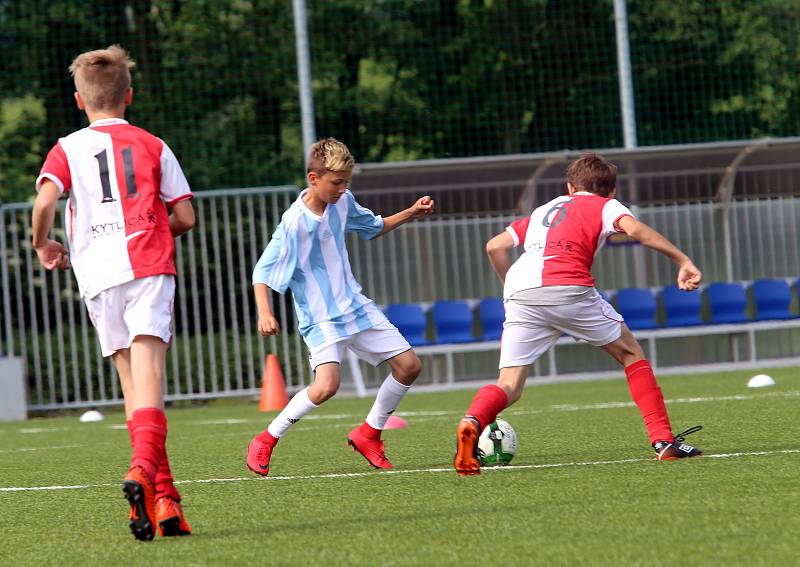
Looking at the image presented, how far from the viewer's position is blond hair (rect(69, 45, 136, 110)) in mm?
4930

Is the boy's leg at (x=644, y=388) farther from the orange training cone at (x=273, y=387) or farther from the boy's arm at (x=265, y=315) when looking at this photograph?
the orange training cone at (x=273, y=387)

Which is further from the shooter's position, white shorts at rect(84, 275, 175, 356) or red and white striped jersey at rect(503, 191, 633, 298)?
red and white striped jersey at rect(503, 191, 633, 298)

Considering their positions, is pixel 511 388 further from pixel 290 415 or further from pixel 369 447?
pixel 290 415

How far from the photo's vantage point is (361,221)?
736 cm

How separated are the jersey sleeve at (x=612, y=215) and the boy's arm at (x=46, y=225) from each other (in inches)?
99.6

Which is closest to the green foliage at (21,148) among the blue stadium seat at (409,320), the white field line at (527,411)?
the blue stadium seat at (409,320)

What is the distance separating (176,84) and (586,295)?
727 inches

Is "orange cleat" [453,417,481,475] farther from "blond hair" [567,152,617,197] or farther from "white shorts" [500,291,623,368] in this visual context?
"blond hair" [567,152,617,197]

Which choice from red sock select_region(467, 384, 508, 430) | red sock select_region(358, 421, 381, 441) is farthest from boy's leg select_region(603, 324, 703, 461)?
red sock select_region(358, 421, 381, 441)

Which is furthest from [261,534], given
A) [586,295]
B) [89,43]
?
[89,43]

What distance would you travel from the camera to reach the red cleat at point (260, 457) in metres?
6.86

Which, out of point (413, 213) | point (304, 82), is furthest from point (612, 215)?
point (304, 82)

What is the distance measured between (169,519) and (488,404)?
1905 millimetres

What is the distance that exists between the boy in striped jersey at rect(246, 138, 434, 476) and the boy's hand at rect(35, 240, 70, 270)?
72.7 inches
